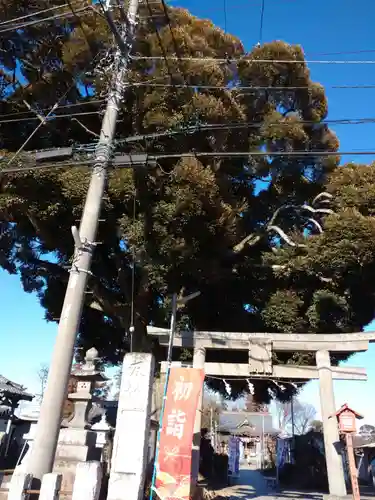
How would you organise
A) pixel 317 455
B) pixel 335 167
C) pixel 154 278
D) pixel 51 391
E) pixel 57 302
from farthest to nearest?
pixel 317 455, pixel 57 302, pixel 335 167, pixel 154 278, pixel 51 391

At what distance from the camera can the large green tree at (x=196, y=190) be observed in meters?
10.7

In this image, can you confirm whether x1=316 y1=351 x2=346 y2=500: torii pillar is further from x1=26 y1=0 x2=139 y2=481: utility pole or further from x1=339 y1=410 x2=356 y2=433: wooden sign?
x1=26 y1=0 x2=139 y2=481: utility pole

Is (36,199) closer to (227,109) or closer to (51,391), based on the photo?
(227,109)

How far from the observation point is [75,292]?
617 centimetres

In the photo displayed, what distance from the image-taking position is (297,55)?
42.3ft

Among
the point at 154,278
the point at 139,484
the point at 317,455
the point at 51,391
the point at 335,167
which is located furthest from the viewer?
the point at 317,455

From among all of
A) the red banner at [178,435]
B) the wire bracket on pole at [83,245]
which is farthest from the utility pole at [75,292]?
the red banner at [178,435]

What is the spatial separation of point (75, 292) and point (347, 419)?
258 inches

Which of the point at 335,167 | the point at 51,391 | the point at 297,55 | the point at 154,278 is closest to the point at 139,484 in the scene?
the point at 51,391

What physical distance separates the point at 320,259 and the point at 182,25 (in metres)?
8.53

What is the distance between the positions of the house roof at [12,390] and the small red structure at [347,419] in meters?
16.0

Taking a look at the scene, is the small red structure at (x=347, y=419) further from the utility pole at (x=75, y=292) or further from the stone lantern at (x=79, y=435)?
the utility pole at (x=75, y=292)

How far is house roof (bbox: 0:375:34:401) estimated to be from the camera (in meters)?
18.8

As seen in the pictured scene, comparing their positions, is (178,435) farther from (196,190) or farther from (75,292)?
(196,190)
